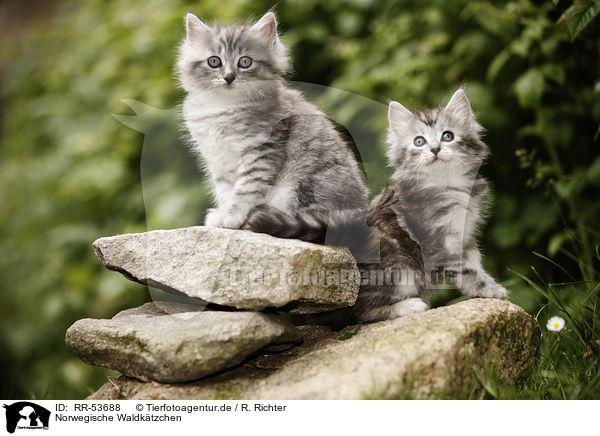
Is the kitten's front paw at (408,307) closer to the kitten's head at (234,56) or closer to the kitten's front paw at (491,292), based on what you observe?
the kitten's front paw at (491,292)

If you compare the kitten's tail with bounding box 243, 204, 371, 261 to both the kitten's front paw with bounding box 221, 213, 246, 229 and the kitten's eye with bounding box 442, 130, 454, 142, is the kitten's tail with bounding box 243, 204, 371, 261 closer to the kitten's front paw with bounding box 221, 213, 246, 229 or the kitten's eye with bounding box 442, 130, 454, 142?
the kitten's front paw with bounding box 221, 213, 246, 229

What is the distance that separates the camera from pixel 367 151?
2.01 meters

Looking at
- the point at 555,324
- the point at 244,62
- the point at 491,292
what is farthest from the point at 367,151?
the point at 555,324

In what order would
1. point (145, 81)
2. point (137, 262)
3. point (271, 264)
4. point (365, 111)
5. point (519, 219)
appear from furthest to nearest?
1. point (145, 81)
2. point (519, 219)
3. point (365, 111)
4. point (137, 262)
5. point (271, 264)

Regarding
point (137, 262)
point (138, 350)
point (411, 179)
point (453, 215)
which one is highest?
point (411, 179)

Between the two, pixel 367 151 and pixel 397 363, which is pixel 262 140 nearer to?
pixel 367 151

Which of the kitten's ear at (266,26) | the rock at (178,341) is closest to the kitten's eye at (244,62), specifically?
the kitten's ear at (266,26)

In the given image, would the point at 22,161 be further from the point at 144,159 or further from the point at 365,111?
the point at 365,111

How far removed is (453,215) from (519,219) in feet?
3.53

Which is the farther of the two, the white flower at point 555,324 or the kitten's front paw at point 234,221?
the white flower at point 555,324

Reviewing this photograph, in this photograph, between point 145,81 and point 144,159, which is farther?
point 145,81

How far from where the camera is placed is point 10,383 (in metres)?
2.81

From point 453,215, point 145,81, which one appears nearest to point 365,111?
point 453,215

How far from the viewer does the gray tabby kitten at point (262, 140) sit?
1.80m
